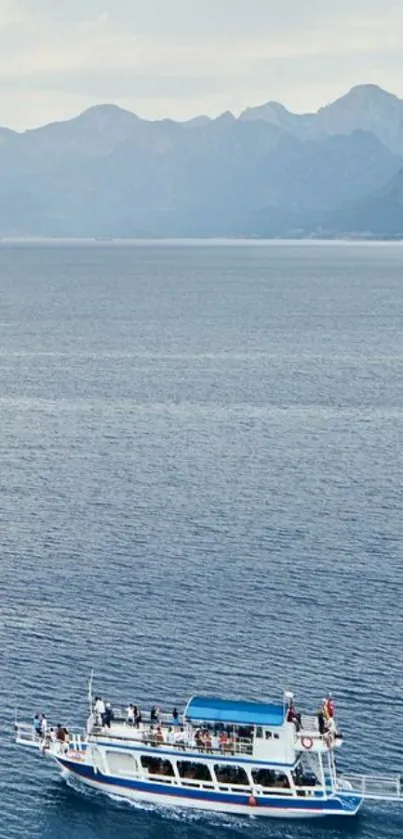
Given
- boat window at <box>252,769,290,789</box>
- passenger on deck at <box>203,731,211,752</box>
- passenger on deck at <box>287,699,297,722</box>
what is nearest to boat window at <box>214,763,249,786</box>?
boat window at <box>252,769,290,789</box>

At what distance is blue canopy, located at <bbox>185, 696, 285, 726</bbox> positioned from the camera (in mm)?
78000

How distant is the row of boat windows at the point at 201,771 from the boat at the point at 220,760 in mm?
59

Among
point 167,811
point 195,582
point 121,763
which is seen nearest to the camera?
point 167,811

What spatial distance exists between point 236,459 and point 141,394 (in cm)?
4431

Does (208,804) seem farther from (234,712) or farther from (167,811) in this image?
(234,712)

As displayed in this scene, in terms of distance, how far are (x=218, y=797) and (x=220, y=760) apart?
82.8 inches

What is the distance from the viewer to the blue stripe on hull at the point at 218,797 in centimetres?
7619

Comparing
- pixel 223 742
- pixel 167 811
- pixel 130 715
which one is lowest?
pixel 167 811

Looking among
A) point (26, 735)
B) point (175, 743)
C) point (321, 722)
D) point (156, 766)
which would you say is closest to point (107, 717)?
point (156, 766)

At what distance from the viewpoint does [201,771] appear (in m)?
79.1

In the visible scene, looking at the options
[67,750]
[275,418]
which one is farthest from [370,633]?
[275,418]

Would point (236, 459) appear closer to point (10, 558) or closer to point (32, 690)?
point (10, 558)

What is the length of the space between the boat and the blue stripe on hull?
57mm

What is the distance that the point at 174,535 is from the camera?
398 ft
